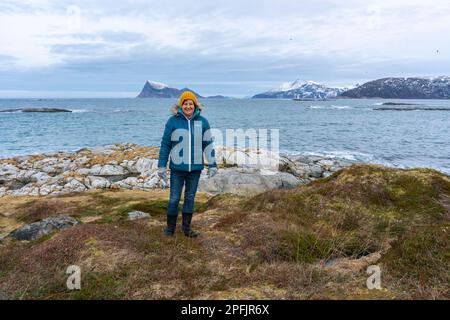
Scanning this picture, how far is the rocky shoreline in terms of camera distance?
20.5 metres

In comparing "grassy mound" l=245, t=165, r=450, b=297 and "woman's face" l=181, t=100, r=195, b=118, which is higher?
"woman's face" l=181, t=100, r=195, b=118

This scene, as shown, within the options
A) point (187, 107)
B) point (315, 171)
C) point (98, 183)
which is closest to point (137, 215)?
point (187, 107)

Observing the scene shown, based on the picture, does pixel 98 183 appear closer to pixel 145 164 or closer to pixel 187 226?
pixel 145 164

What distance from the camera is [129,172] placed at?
27625 millimetres

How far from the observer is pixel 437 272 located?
4.78 meters

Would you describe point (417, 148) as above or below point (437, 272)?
below

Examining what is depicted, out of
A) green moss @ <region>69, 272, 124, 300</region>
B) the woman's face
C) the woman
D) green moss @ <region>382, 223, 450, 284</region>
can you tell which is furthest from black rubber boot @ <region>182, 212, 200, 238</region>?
green moss @ <region>382, 223, 450, 284</region>

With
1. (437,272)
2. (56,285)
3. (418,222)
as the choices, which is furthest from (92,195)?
(437,272)

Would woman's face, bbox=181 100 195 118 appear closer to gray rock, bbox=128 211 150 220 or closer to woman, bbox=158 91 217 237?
woman, bbox=158 91 217 237

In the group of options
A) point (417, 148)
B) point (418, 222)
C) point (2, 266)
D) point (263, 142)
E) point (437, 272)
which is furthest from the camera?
point (263, 142)

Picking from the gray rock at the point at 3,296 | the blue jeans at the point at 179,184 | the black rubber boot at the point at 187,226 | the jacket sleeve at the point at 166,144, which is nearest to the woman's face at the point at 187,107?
the jacket sleeve at the point at 166,144
